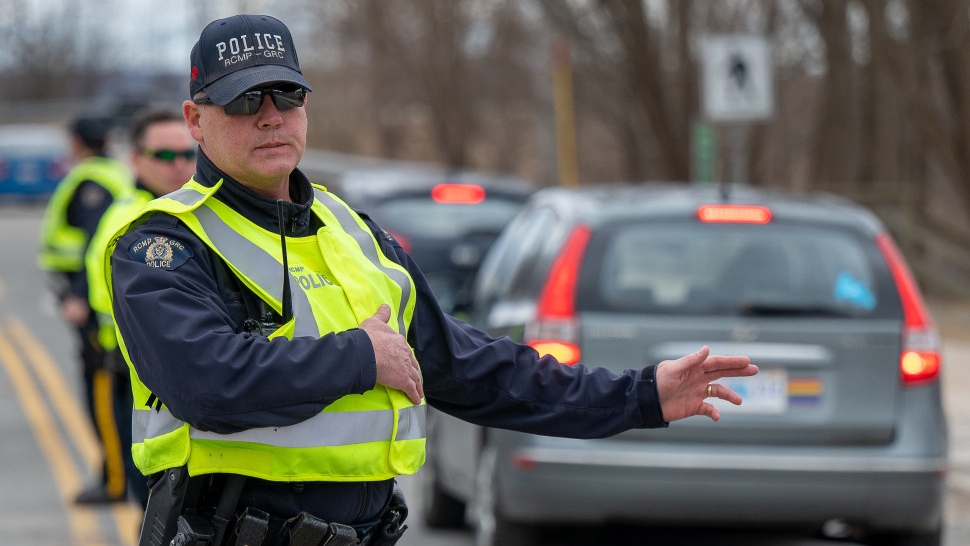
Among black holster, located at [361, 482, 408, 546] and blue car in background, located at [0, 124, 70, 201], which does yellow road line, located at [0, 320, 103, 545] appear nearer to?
black holster, located at [361, 482, 408, 546]

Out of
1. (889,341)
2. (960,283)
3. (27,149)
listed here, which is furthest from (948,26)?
(27,149)

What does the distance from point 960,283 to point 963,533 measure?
12.2 m

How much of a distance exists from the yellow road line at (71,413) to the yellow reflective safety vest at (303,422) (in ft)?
13.6

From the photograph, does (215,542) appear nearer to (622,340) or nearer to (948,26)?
(622,340)

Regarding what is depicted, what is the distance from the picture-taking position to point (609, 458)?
6.26 m

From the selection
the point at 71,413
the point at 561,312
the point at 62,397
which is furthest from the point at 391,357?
the point at 62,397

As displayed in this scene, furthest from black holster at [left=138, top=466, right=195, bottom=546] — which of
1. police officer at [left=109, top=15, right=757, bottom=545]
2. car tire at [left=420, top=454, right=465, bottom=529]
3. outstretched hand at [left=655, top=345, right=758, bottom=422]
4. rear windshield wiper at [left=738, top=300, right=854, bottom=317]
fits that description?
car tire at [left=420, top=454, right=465, bottom=529]

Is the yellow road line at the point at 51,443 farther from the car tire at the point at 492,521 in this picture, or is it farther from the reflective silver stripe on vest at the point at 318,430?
the reflective silver stripe on vest at the point at 318,430

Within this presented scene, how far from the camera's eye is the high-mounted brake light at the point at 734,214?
669 cm

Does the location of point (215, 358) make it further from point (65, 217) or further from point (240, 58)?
point (65, 217)

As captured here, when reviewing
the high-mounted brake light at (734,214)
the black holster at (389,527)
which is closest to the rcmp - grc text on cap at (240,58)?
the black holster at (389,527)

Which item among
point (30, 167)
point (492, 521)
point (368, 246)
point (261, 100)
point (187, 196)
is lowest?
point (30, 167)

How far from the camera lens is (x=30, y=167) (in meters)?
38.3

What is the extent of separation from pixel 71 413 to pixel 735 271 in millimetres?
6873
